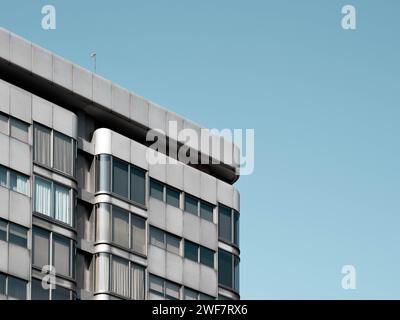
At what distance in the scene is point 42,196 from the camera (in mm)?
56500

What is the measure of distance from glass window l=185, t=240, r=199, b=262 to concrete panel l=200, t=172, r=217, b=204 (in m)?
2.99

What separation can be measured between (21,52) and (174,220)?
1272 centimetres

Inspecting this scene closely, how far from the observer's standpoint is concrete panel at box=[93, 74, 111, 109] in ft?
203

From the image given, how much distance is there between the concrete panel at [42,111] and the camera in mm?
56844

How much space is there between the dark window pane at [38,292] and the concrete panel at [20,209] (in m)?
2.65

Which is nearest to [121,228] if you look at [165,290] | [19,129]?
[165,290]

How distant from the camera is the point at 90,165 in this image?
61062mm

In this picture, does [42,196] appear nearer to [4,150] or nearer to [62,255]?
[62,255]

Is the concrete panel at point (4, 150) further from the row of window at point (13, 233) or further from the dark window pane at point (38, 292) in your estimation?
the dark window pane at point (38, 292)

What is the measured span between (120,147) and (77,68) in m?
4.56

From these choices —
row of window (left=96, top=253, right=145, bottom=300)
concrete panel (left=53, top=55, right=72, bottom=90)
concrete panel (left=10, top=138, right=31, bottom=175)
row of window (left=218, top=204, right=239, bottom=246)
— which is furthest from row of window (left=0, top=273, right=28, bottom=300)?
row of window (left=218, top=204, right=239, bottom=246)

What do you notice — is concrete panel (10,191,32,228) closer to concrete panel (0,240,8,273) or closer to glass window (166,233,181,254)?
concrete panel (0,240,8,273)
